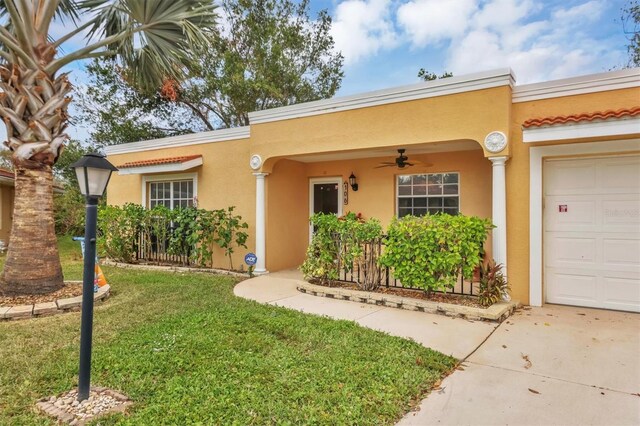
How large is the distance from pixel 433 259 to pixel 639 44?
1521 centimetres

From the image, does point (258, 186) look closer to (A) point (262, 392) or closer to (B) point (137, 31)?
(B) point (137, 31)

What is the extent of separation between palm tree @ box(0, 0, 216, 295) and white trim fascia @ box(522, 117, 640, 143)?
5830 millimetres

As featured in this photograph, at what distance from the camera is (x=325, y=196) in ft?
34.5

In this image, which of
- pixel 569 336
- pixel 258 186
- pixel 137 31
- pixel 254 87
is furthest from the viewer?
pixel 254 87

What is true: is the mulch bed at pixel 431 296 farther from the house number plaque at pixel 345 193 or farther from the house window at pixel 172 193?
the house window at pixel 172 193

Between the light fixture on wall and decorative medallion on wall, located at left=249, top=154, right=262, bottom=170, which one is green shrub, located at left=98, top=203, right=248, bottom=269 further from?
the light fixture on wall

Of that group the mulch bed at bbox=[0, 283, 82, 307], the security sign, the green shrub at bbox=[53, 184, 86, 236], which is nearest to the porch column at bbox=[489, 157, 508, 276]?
the security sign

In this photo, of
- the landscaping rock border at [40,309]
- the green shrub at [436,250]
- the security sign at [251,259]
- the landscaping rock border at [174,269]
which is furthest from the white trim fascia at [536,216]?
the landscaping rock border at [40,309]

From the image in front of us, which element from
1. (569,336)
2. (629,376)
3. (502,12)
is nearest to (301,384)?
(629,376)

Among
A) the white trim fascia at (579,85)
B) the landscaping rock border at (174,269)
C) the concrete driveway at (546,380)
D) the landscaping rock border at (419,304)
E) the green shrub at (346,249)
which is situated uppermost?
the white trim fascia at (579,85)

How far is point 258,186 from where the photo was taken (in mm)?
9188

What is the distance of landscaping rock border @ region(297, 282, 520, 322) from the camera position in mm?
5512

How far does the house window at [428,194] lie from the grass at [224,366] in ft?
15.4

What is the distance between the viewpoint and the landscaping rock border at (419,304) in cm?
551
